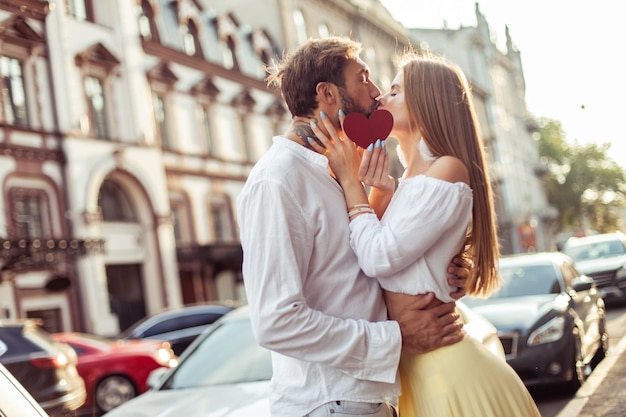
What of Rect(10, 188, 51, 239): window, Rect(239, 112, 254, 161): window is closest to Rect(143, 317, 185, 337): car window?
Rect(10, 188, 51, 239): window

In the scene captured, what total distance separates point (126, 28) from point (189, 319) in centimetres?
1159

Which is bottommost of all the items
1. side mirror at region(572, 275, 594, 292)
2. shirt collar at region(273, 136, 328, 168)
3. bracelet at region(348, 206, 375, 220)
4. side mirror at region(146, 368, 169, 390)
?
side mirror at region(572, 275, 594, 292)

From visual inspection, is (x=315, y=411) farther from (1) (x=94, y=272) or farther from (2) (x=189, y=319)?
(1) (x=94, y=272)

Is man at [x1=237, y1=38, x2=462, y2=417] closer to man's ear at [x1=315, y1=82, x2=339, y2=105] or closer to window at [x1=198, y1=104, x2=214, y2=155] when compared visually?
man's ear at [x1=315, y1=82, x2=339, y2=105]

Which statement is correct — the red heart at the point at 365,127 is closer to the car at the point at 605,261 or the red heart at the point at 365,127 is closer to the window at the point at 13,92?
the car at the point at 605,261

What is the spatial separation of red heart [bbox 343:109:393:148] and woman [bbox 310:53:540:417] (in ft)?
0.12

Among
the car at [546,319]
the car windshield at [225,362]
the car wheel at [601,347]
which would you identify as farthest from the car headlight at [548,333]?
the car windshield at [225,362]

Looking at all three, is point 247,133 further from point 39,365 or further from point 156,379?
point 156,379

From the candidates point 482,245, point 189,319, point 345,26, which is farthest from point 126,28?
point 482,245

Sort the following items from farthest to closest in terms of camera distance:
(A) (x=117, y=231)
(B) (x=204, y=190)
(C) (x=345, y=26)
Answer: (C) (x=345, y=26)
(B) (x=204, y=190)
(A) (x=117, y=231)

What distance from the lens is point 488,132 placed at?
211 ft

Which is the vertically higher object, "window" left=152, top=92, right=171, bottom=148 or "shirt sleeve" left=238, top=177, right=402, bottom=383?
"window" left=152, top=92, right=171, bottom=148

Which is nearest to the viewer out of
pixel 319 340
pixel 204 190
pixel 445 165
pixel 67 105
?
pixel 319 340

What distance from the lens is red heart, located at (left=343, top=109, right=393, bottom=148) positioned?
2.94m
